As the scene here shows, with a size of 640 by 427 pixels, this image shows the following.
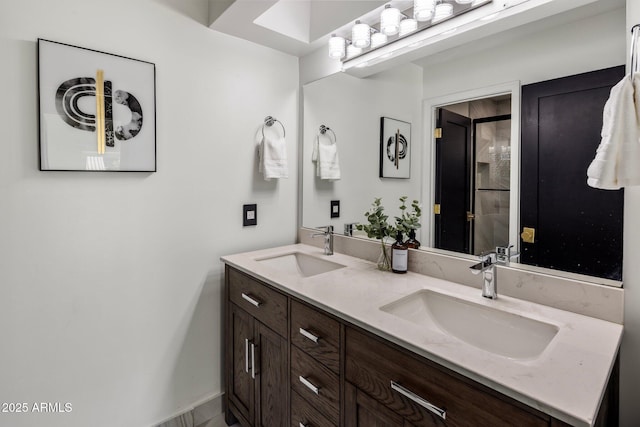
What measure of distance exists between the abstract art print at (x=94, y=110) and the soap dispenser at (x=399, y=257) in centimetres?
118

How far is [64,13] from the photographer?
4.21ft

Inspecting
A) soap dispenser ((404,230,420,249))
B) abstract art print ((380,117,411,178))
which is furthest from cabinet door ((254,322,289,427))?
abstract art print ((380,117,411,178))

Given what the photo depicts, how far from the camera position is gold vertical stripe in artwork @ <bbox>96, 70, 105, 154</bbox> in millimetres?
1351

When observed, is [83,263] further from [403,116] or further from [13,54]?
[403,116]

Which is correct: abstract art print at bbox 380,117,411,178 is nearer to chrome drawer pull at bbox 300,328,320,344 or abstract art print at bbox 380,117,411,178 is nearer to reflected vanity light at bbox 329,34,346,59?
reflected vanity light at bbox 329,34,346,59

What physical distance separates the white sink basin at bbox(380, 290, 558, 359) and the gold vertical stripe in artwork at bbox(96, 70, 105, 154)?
1319 mm

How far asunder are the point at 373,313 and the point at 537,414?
0.45 metres

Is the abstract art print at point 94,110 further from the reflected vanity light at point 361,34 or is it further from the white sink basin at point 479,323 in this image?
the white sink basin at point 479,323

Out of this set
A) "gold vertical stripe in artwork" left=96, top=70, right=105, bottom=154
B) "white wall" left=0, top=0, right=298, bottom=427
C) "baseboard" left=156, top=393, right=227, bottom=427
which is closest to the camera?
"white wall" left=0, top=0, right=298, bottom=427

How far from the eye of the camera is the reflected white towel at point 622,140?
2.69 feet

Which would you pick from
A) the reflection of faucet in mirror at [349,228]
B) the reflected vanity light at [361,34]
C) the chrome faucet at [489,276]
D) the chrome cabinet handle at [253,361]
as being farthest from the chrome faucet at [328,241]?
the reflected vanity light at [361,34]

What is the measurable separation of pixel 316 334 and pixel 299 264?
0.77 m

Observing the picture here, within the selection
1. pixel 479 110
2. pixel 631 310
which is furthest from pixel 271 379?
pixel 479 110

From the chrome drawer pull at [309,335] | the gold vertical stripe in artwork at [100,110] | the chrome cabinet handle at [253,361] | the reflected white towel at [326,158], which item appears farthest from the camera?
the reflected white towel at [326,158]
